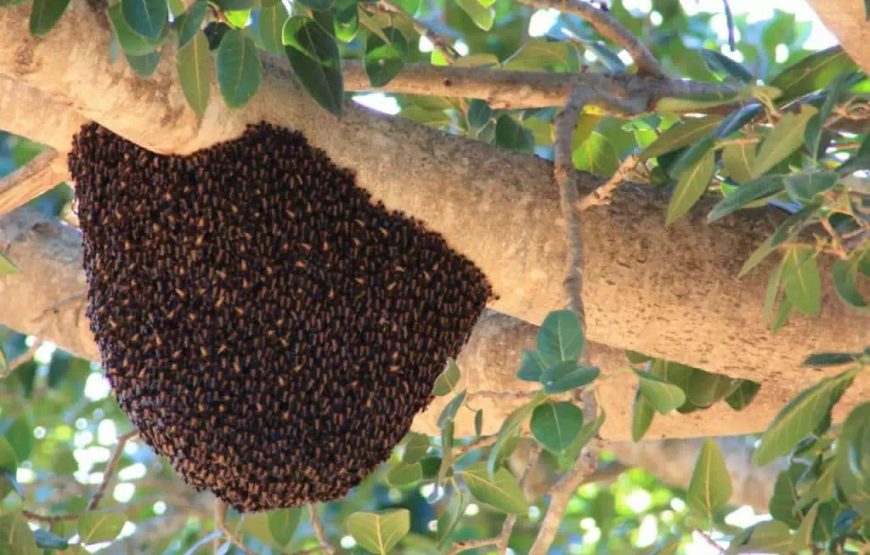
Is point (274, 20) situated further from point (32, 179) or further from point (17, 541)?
point (17, 541)

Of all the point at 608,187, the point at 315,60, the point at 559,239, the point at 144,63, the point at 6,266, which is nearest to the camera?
the point at 144,63

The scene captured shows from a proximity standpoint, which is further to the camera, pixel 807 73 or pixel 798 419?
pixel 807 73

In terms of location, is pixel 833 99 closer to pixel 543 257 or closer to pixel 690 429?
pixel 543 257

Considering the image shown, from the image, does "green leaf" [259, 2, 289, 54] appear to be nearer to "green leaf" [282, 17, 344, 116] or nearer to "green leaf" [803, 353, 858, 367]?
"green leaf" [282, 17, 344, 116]

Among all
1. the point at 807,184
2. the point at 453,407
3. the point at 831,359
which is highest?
the point at 807,184

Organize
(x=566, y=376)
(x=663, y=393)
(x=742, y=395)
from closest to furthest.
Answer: (x=566, y=376) < (x=663, y=393) < (x=742, y=395)

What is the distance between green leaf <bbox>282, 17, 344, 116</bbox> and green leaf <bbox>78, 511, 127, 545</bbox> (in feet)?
3.19

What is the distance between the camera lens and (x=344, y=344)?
217cm

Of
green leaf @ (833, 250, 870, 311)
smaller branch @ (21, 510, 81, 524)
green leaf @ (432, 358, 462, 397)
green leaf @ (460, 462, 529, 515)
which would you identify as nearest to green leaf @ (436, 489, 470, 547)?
green leaf @ (460, 462, 529, 515)

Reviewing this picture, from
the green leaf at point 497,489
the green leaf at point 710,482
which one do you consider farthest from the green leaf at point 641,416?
the green leaf at point 497,489

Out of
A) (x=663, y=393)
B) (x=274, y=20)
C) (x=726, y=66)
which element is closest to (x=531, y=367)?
(x=663, y=393)

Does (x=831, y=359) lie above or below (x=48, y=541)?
above

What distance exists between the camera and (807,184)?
1.79m

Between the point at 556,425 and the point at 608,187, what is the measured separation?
543mm
